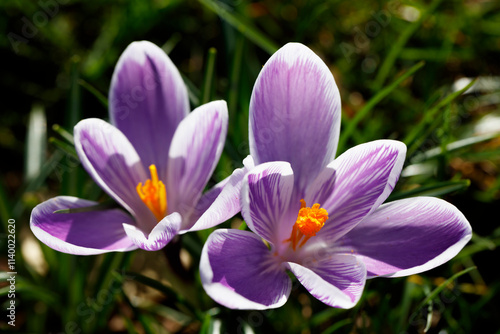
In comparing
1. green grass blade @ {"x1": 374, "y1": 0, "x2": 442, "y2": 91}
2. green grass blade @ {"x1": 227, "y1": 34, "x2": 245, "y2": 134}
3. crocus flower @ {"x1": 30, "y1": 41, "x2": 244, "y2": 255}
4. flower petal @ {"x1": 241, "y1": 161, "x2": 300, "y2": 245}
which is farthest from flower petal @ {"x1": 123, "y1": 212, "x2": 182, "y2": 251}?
green grass blade @ {"x1": 374, "y1": 0, "x2": 442, "y2": 91}

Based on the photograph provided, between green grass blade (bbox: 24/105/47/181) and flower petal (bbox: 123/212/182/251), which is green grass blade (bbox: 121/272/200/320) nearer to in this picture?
flower petal (bbox: 123/212/182/251)

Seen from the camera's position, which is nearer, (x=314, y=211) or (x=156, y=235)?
(x=156, y=235)

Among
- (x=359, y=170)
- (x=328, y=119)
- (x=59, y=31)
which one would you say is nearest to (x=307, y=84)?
(x=328, y=119)

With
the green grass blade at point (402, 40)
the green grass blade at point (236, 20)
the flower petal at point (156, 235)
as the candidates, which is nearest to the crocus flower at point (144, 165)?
Answer: the flower petal at point (156, 235)

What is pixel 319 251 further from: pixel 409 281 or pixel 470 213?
pixel 470 213

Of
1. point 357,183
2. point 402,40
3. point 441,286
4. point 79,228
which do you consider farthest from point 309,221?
point 402,40

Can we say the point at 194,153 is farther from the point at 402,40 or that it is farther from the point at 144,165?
the point at 402,40

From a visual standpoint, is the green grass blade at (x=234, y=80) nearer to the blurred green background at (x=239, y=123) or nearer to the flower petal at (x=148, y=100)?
the blurred green background at (x=239, y=123)
